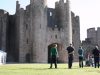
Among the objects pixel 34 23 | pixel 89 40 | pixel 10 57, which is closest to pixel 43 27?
pixel 34 23

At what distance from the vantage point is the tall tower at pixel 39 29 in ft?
188

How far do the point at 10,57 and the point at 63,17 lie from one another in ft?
45.7

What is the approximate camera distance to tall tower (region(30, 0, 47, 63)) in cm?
5738

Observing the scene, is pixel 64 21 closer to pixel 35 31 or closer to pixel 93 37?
pixel 35 31

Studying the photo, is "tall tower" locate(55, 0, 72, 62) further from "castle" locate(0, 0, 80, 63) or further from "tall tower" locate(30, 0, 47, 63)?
"tall tower" locate(30, 0, 47, 63)

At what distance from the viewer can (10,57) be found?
6269 cm

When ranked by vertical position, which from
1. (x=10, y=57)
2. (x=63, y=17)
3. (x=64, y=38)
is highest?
(x=63, y=17)

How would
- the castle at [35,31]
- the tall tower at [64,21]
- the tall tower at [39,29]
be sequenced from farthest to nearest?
the tall tower at [64,21] → the castle at [35,31] → the tall tower at [39,29]

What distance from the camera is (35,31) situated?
58250 millimetres

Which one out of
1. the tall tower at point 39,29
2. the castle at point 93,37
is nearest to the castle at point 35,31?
the tall tower at point 39,29

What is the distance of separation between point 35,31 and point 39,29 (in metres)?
0.91

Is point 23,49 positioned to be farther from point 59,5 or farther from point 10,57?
point 59,5

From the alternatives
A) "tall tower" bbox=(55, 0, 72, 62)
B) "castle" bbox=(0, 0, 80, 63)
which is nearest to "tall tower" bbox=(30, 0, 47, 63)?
"castle" bbox=(0, 0, 80, 63)

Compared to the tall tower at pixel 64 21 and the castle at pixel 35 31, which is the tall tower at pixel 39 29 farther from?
the tall tower at pixel 64 21
